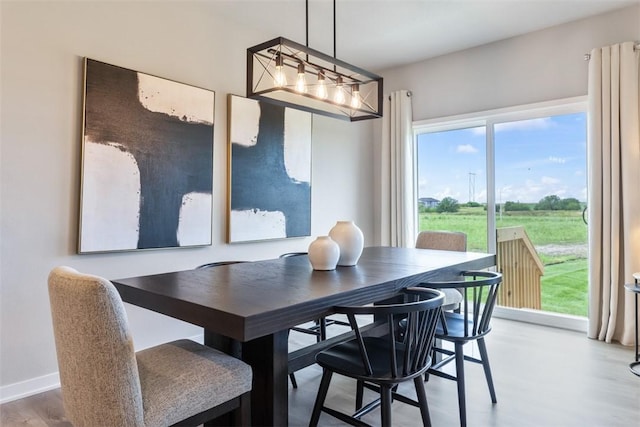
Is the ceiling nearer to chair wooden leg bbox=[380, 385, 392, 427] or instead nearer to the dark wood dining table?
the dark wood dining table

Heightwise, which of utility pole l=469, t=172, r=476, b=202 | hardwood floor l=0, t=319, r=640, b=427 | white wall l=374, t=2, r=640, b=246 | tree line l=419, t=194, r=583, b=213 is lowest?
hardwood floor l=0, t=319, r=640, b=427

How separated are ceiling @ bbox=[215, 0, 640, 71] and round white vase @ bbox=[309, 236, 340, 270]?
84.6 inches

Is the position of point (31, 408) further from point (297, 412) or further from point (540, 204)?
point (540, 204)

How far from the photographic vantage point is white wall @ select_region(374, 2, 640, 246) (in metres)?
3.57

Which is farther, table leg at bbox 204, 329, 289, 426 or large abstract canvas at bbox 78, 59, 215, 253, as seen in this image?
large abstract canvas at bbox 78, 59, 215, 253

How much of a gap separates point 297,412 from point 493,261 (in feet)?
5.44

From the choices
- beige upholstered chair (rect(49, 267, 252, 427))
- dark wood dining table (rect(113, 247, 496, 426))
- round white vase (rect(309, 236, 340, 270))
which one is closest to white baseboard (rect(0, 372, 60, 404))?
dark wood dining table (rect(113, 247, 496, 426))

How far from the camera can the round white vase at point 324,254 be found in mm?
2166

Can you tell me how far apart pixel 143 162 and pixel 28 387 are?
1603 mm

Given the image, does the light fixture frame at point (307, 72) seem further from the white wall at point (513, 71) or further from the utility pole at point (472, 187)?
the utility pole at point (472, 187)

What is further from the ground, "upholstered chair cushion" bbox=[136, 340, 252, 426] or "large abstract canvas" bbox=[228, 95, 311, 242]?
"large abstract canvas" bbox=[228, 95, 311, 242]

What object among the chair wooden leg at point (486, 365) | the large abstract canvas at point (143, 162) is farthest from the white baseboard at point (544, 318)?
the large abstract canvas at point (143, 162)

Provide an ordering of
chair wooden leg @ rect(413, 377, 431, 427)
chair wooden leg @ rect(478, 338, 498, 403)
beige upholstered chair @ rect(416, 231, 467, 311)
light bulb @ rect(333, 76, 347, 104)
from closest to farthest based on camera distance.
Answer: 1. chair wooden leg @ rect(413, 377, 431, 427)
2. chair wooden leg @ rect(478, 338, 498, 403)
3. light bulb @ rect(333, 76, 347, 104)
4. beige upholstered chair @ rect(416, 231, 467, 311)

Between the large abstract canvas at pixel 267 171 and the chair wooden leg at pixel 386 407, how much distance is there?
227cm
